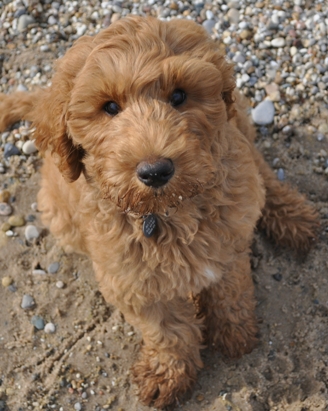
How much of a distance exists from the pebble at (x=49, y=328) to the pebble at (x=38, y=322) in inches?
1.4

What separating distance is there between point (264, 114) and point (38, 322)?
272cm

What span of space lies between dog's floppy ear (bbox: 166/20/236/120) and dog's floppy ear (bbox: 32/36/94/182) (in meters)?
0.47

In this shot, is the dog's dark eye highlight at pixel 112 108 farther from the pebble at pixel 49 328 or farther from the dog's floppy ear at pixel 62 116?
the pebble at pixel 49 328

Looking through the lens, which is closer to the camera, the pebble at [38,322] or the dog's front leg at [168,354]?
the dog's front leg at [168,354]

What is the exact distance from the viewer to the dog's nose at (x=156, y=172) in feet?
9.41

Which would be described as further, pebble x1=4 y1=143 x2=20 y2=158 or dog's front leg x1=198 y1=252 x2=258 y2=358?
pebble x1=4 y1=143 x2=20 y2=158

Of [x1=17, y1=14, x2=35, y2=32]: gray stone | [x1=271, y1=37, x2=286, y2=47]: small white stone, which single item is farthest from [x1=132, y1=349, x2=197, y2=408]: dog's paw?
[x1=17, y1=14, x2=35, y2=32]: gray stone

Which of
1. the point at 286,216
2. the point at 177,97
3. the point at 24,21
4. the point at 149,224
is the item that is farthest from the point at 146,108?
the point at 24,21

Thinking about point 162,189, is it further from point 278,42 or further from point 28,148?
point 278,42

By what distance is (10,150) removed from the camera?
226 inches

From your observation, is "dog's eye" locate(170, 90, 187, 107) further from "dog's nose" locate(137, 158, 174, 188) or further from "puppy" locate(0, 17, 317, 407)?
"dog's nose" locate(137, 158, 174, 188)

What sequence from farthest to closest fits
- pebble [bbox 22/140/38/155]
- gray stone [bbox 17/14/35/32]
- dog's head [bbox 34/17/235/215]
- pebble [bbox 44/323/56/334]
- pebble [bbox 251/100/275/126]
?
gray stone [bbox 17/14/35/32] < pebble [bbox 22/140/38/155] < pebble [bbox 251/100/275/126] < pebble [bbox 44/323/56/334] < dog's head [bbox 34/17/235/215]

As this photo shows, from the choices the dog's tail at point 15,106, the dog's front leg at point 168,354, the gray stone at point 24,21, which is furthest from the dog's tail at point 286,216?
the gray stone at point 24,21

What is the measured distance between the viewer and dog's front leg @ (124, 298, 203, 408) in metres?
4.32
